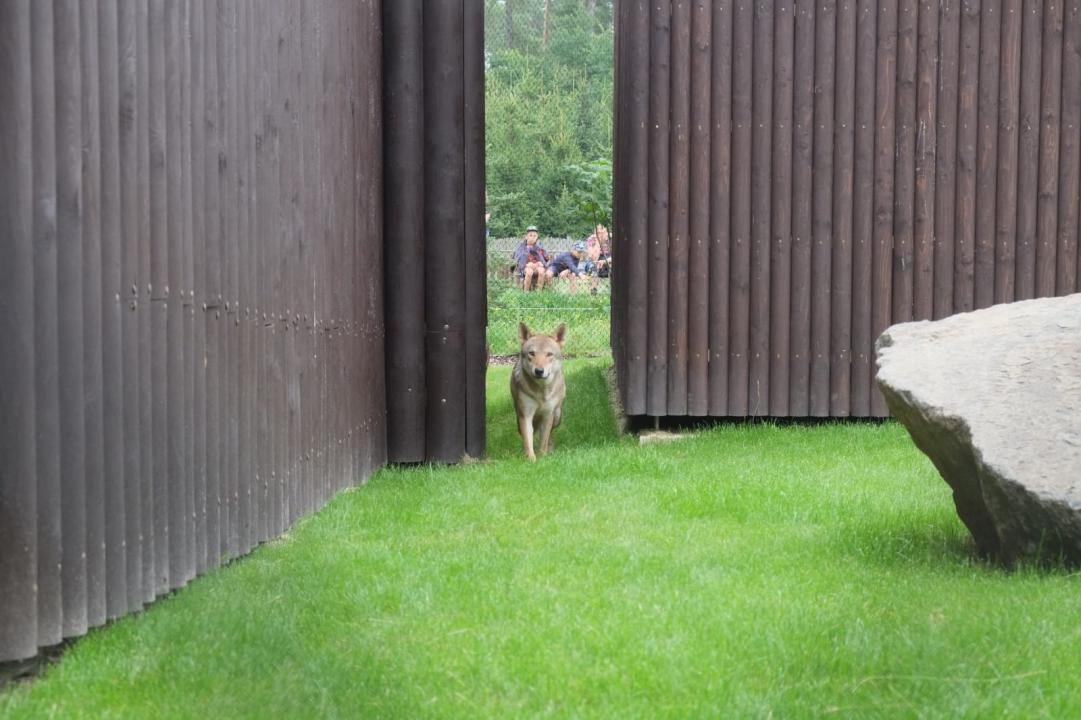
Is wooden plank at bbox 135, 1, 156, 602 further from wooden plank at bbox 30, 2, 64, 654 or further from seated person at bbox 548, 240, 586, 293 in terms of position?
seated person at bbox 548, 240, 586, 293

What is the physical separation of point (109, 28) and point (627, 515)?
11.1 feet

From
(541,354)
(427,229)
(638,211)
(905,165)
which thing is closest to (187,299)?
(427,229)

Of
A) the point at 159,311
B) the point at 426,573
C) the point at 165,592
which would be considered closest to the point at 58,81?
the point at 159,311

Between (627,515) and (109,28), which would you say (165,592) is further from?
(627,515)

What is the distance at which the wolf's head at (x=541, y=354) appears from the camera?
32.4 ft

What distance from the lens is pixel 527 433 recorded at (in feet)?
32.0

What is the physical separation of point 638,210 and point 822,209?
4.60ft

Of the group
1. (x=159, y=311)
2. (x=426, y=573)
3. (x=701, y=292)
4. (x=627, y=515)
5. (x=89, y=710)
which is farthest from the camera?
(x=701, y=292)

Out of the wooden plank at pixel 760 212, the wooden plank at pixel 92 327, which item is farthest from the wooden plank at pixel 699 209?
the wooden plank at pixel 92 327

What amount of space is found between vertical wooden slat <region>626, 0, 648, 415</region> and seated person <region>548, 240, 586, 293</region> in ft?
35.6

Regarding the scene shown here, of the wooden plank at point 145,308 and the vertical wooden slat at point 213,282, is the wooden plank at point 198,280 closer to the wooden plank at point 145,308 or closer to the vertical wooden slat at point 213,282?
the vertical wooden slat at point 213,282

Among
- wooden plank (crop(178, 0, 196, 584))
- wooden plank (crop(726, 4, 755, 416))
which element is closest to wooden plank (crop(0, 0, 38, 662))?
wooden plank (crop(178, 0, 196, 584))

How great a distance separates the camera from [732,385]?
10078 millimetres

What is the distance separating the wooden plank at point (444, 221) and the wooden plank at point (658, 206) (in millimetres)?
1532
